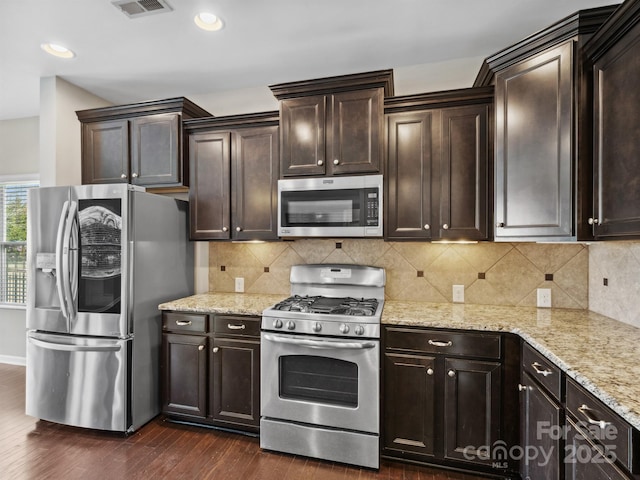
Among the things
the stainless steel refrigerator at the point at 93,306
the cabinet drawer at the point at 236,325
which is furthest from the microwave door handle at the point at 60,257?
the cabinet drawer at the point at 236,325

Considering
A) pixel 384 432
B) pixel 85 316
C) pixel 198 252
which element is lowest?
pixel 384 432

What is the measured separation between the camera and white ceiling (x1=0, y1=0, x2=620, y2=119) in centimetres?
211

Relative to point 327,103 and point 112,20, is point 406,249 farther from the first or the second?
point 112,20

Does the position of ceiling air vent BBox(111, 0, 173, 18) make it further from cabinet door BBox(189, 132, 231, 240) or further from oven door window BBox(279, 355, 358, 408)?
oven door window BBox(279, 355, 358, 408)

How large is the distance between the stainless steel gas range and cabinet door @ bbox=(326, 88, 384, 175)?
3.35ft

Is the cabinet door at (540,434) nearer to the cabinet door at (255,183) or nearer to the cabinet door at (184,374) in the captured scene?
the cabinet door at (255,183)

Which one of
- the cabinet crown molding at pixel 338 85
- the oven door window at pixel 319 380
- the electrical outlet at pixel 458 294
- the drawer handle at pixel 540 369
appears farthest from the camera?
the electrical outlet at pixel 458 294

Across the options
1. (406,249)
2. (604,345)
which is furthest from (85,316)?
(604,345)

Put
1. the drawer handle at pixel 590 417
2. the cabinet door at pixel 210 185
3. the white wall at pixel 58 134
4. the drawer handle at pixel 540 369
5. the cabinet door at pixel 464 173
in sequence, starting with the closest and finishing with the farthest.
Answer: the drawer handle at pixel 590 417 → the drawer handle at pixel 540 369 → the cabinet door at pixel 464 173 → the cabinet door at pixel 210 185 → the white wall at pixel 58 134

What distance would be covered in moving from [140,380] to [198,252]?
3.91 feet

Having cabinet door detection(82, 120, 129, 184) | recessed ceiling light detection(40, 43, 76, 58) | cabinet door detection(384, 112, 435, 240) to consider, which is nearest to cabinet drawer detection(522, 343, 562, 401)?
cabinet door detection(384, 112, 435, 240)

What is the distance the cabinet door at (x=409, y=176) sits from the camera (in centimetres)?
237

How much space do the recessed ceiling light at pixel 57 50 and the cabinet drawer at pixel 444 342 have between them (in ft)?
10.3

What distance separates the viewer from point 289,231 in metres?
2.56
